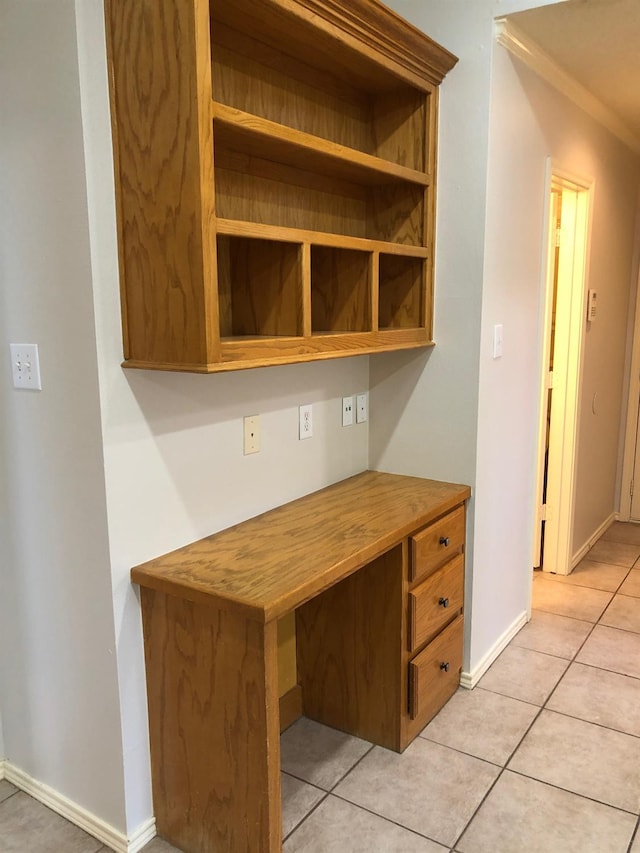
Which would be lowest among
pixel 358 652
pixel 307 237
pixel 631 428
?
pixel 358 652

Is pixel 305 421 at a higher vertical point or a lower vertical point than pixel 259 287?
lower

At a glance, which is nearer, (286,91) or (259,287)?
(259,287)

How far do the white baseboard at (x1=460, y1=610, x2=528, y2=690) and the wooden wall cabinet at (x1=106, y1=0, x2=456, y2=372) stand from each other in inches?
50.1

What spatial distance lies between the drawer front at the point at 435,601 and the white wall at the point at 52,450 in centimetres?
92

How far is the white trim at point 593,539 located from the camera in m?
3.72

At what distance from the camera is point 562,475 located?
3.49 m

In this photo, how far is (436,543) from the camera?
2.22 meters

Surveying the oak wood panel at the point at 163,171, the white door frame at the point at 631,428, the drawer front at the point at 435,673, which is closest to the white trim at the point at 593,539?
the white door frame at the point at 631,428

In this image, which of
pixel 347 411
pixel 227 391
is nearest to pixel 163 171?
pixel 227 391

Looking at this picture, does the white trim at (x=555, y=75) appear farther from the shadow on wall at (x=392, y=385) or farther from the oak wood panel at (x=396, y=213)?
the shadow on wall at (x=392, y=385)

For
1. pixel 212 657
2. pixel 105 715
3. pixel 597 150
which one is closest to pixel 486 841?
pixel 212 657

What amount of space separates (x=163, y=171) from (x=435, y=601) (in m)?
1.56

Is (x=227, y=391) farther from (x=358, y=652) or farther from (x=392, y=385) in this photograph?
(x=358, y=652)

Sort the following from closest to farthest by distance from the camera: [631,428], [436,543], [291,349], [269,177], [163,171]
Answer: [163,171] → [291,349] → [269,177] → [436,543] → [631,428]
